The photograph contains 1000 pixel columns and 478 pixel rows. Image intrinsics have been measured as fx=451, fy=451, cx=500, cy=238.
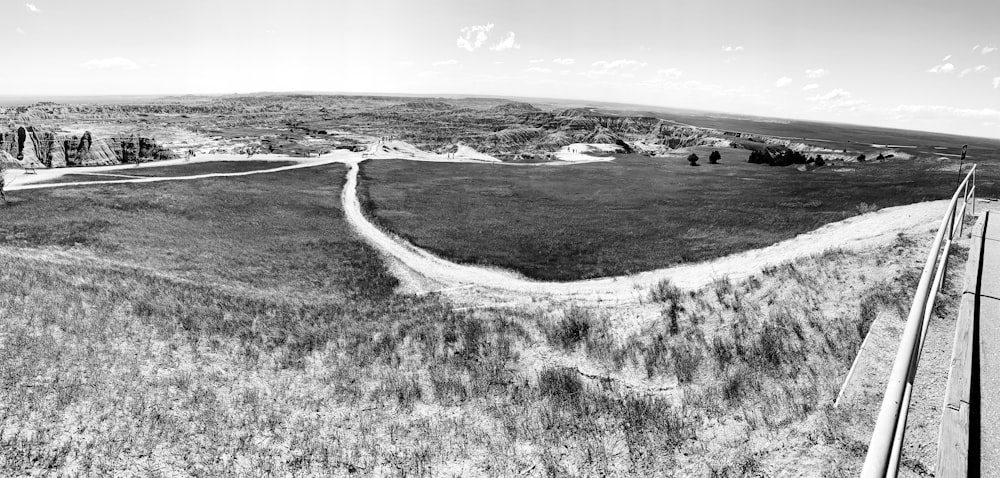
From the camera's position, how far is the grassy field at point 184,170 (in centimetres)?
5641

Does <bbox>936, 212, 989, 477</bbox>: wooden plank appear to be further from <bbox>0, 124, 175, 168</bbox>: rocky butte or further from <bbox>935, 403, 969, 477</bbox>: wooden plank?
<bbox>0, 124, 175, 168</bbox>: rocky butte

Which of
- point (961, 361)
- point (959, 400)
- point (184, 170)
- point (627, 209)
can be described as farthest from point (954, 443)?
point (184, 170)

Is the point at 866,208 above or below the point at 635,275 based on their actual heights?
above

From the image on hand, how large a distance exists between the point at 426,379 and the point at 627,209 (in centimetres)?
3884

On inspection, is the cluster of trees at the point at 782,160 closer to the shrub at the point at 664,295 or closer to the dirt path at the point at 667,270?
the dirt path at the point at 667,270

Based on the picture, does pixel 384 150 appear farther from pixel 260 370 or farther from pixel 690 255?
pixel 260 370

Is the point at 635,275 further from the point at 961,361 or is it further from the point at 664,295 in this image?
the point at 961,361

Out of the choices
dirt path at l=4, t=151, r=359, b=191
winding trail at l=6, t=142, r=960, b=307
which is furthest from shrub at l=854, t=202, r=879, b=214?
dirt path at l=4, t=151, r=359, b=191

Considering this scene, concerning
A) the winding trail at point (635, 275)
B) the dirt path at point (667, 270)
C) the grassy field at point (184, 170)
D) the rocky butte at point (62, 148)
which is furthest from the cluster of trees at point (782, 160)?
the rocky butte at point (62, 148)

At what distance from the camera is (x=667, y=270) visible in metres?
28.1

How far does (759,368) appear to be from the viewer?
10523 mm

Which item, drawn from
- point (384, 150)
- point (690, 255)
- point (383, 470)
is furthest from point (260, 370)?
point (384, 150)

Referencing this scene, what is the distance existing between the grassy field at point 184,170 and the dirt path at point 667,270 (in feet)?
161

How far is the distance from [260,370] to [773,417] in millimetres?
13221
